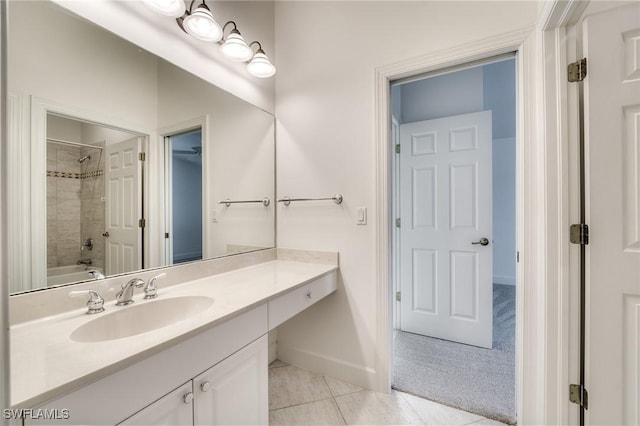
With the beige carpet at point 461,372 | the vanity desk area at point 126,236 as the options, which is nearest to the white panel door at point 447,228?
the beige carpet at point 461,372

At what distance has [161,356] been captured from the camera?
777 mm

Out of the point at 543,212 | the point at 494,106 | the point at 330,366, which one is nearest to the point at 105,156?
the point at 330,366

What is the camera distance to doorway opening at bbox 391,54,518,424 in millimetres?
2059

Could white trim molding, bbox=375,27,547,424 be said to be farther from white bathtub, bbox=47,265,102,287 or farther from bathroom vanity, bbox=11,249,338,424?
white bathtub, bbox=47,265,102,287

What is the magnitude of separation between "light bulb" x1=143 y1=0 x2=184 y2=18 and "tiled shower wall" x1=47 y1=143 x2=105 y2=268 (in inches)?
27.5

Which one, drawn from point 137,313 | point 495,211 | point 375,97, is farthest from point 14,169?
point 495,211

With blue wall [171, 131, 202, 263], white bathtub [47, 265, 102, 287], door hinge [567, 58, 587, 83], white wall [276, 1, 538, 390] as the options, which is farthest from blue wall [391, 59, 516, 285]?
white bathtub [47, 265, 102, 287]

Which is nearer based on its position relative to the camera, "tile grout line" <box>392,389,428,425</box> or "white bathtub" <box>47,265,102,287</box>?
"white bathtub" <box>47,265,102,287</box>

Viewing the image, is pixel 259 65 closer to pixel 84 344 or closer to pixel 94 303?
pixel 94 303

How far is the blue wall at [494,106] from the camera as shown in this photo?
2389 mm

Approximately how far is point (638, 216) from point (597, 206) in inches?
5.0

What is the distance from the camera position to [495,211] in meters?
3.96

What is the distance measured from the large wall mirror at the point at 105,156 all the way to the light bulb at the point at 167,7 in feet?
0.64

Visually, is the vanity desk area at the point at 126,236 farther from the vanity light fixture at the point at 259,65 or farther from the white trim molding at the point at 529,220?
the white trim molding at the point at 529,220
